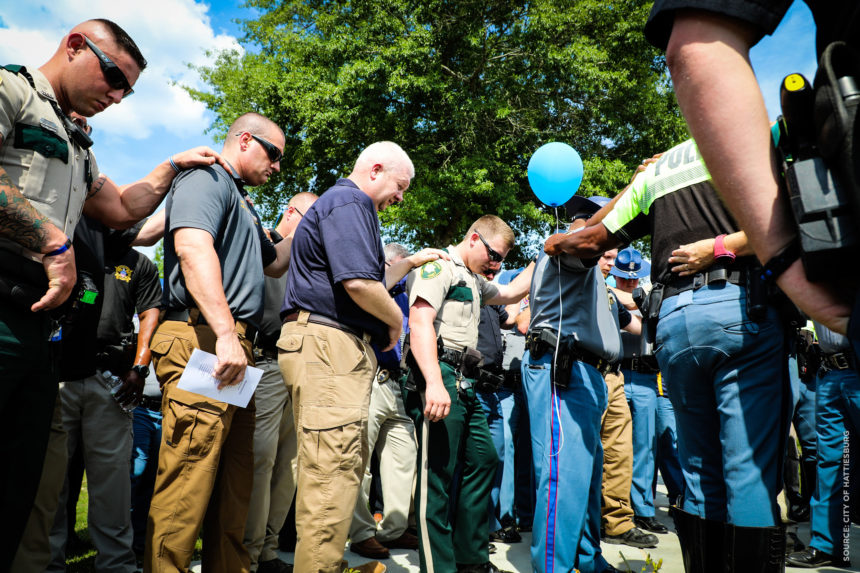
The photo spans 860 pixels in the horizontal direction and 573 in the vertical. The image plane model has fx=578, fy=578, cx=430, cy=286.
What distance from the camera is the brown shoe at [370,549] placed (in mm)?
4031

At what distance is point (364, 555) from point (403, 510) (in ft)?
1.44

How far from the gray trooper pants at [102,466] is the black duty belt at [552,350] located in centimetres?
252

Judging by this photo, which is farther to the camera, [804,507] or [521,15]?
[521,15]

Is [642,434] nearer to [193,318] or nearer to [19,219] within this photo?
[193,318]

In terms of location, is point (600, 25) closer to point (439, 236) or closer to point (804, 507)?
point (439, 236)

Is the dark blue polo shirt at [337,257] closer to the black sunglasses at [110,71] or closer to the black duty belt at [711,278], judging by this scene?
the black sunglasses at [110,71]

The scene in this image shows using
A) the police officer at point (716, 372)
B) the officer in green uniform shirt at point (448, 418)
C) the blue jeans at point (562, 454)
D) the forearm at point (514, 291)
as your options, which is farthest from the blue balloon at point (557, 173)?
the police officer at point (716, 372)

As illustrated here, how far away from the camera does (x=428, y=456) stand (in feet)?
10.8

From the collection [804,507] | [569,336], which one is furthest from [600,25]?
[569,336]

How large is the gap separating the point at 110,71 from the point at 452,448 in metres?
2.47

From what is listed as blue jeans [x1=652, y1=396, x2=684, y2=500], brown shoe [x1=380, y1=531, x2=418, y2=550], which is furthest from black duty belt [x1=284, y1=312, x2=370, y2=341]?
blue jeans [x1=652, y1=396, x2=684, y2=500]

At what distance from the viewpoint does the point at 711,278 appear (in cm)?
222

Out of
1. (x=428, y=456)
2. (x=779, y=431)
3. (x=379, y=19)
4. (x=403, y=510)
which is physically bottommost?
(x=403, y=510)

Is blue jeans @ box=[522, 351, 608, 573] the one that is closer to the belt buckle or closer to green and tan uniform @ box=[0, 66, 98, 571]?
the belt buckle
